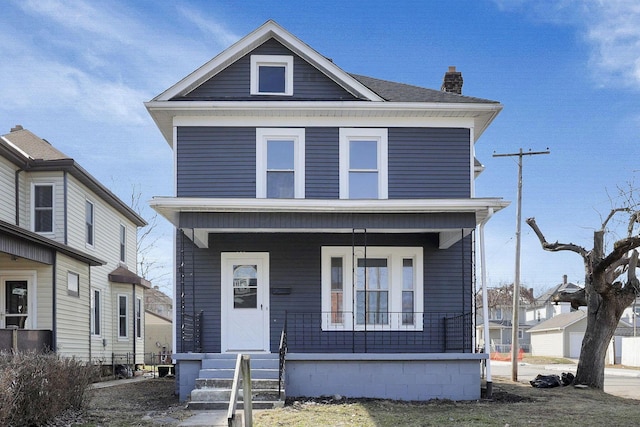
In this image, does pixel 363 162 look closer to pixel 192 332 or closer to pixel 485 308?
pixel 485 308

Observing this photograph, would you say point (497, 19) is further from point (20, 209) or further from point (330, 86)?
point (20, 209)

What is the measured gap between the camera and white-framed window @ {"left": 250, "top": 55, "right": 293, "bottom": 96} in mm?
14797

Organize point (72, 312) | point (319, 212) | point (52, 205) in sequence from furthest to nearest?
point (52, 205) → point (72, 312) → point (319, 212)

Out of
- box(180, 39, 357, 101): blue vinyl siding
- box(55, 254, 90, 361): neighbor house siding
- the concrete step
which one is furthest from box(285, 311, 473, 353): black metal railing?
box(55, 254, 90, 361): neighbor house siding

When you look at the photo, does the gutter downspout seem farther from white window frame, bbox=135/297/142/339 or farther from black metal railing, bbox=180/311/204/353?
white window frame, bbox=135/297/142/339

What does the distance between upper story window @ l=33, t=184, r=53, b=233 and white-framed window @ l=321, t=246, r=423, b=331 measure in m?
8.46

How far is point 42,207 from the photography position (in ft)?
60.2

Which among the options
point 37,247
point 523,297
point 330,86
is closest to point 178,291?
point 37,247

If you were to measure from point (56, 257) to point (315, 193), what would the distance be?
7.01m

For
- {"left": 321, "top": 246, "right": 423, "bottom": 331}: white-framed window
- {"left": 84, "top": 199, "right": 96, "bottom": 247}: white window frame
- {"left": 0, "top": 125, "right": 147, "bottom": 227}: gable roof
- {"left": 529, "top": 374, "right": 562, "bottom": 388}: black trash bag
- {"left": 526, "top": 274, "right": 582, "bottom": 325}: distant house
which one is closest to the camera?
{"left": 321, "top": 246, "right": 423, "bottom": 331}: white-framed window

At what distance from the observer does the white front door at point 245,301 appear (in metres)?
14.1

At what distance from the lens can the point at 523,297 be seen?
77.1 m

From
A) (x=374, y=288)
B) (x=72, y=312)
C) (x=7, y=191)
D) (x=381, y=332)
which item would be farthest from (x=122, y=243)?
(x=381, y=332)

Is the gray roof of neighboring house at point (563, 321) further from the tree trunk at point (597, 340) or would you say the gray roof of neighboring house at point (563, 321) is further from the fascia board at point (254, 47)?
the fascia board at point (254, 47)
